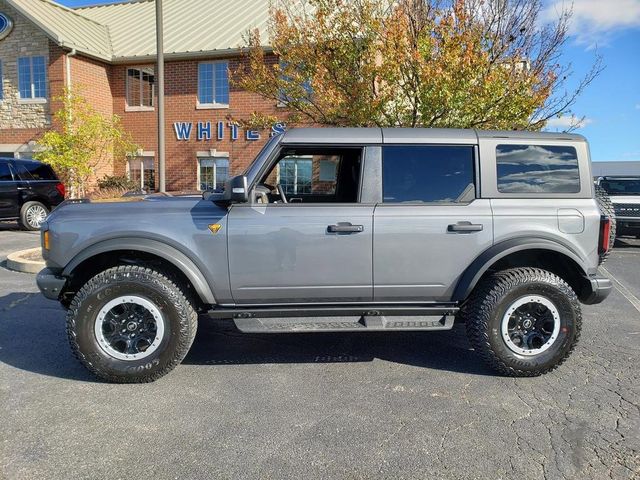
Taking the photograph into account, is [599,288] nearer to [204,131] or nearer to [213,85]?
[204,131]

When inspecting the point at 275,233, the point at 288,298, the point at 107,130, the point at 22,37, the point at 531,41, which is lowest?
the point at 288,298

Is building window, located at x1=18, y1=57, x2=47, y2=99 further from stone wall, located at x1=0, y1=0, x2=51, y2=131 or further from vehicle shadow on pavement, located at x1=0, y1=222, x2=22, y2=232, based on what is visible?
vehicle shadow on pavement, located at x1=0, y1=222, x2=22, y2=232

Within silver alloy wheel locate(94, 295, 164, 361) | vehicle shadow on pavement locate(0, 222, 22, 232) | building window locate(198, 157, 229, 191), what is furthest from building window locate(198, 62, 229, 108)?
silver alloy wheel locate(94, 295, 164, 361)

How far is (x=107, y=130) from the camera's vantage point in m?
12.5

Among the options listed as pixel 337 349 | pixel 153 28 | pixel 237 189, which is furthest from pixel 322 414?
pixel 153 28

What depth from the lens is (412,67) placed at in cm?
805

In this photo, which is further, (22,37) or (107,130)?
(22,37)

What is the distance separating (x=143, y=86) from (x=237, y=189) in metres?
16.0

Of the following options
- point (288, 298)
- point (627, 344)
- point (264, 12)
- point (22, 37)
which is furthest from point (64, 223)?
point (22, 37)

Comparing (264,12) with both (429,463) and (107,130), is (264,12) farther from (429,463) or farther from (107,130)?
(429,463)

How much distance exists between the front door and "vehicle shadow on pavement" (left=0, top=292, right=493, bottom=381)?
0.79m

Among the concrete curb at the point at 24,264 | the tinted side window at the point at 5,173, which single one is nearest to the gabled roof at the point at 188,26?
the tinted side window at the point at 5,173

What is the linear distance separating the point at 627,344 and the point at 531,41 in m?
6.42

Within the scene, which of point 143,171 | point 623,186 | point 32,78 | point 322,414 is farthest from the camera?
point 143,171
